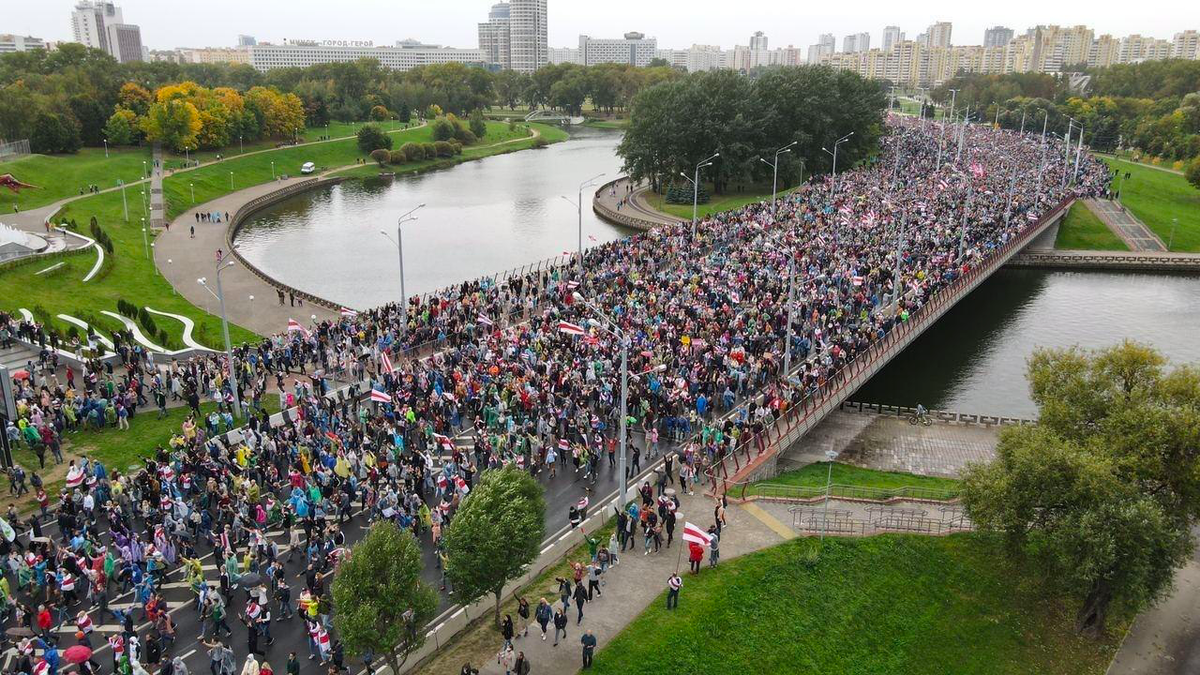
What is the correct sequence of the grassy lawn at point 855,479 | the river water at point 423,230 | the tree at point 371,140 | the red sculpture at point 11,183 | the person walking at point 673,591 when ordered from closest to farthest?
the person walking at point 673,591
the grassy lawn at point 855,479
the river water at point 423,230
the red sculpture at point 11,183
the tree at point 371,140

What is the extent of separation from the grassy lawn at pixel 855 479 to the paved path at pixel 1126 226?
62176 mm

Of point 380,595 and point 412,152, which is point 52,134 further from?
point 380,595

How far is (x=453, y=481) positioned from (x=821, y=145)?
3613 inches

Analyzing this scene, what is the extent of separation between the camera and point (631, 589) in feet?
80.0

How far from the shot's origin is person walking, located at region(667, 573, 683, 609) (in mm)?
23172

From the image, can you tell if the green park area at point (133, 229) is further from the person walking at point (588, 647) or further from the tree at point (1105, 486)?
the tree at point (1105, 486)

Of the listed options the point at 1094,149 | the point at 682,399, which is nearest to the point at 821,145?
the point at 1094,149

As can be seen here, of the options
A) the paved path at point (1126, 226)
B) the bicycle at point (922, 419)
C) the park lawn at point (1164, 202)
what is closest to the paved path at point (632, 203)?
the paved path at point (1126, 226)

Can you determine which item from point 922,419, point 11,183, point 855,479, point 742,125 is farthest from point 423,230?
point 855,479

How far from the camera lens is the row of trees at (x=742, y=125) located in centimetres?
A: 9562

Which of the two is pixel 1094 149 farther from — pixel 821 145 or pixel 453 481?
pixel 453 481

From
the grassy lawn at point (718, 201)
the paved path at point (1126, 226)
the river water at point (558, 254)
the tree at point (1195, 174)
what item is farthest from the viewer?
the tree at point (1195, 174)

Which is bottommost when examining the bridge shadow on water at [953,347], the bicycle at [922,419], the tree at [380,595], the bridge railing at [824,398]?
the bridge shadow on water at [953,347]

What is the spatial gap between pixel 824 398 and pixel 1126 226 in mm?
69399
